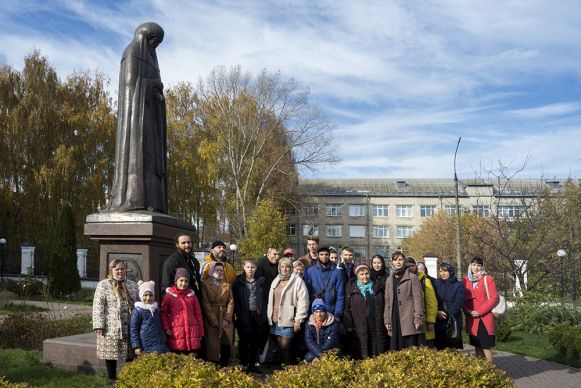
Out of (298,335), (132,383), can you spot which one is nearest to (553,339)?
(298,335)

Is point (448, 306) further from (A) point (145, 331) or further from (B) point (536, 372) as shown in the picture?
(A) point (145, 331)

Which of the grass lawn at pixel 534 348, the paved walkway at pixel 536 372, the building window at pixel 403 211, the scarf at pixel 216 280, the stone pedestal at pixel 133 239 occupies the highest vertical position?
the building window at pixel 403 211

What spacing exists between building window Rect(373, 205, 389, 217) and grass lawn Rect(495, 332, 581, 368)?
2023 inches

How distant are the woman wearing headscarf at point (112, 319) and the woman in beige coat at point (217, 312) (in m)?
1.03

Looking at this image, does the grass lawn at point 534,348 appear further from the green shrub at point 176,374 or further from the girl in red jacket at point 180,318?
the green shrub at point 176,374

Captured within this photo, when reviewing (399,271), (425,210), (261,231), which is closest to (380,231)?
(425,210)

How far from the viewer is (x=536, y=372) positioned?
367 inches

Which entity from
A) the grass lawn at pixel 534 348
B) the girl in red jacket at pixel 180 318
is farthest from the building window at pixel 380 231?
the girl in red jacket at pixel 180 318

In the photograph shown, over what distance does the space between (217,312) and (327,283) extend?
4.78 feet

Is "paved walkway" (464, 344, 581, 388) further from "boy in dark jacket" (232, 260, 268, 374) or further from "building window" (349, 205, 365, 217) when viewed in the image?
"building window" (349, 205, 365, 217)

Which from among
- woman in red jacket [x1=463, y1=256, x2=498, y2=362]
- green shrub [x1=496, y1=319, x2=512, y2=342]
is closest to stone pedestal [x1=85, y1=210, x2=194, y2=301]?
woman in red jacket [x1=463, y1=256, x2=498, y2=362]

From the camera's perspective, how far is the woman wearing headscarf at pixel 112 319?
6.26m

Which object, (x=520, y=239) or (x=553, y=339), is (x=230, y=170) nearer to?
(x=520, y=239)

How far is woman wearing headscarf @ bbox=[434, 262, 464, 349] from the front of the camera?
8.06 m
